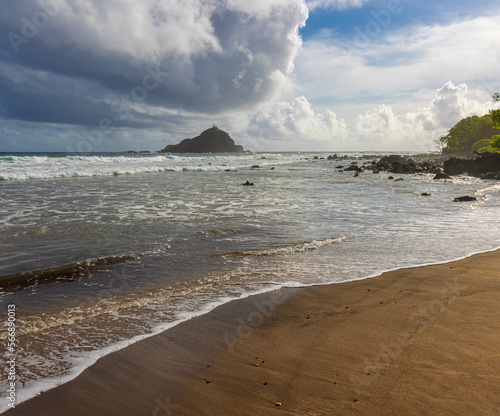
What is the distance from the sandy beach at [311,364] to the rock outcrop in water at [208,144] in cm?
16460

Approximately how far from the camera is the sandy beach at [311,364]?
2.56 meters

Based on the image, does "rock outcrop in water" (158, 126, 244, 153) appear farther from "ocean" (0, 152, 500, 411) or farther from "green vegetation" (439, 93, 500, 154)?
"ocean" (0, 152, 500, 411)

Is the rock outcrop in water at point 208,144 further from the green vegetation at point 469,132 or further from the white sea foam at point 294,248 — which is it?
the white sea foam at point 294,248

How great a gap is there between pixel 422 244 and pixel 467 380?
532 centimetres

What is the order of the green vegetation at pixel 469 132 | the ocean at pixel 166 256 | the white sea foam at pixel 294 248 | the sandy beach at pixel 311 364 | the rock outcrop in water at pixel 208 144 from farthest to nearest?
the rock outcrop in water at pixel 208 144 → the green vegetation at pixel 469 132 → the white sea foam at pixel 294 248 → the ocean at pixel 166 256 → the sandy beach at pixel 311 364

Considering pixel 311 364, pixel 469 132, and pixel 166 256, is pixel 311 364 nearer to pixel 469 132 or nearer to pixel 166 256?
pixel 166 256

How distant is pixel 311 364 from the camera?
308 cm

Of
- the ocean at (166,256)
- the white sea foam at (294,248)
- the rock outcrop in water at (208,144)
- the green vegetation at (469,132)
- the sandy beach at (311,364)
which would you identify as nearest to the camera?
the sandy beach at (311,364)

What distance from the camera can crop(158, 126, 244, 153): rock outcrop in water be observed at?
16638cm

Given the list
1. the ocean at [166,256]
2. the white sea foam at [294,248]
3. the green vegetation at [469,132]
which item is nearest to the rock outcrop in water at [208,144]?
the green vegetation at [469,132]

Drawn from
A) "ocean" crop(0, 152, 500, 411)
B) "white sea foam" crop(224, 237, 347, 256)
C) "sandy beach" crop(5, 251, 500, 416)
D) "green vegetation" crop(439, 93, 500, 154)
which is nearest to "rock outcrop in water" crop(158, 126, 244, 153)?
"green vegetation" crop(439, 93, 500, 154)

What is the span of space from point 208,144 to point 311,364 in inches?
6664

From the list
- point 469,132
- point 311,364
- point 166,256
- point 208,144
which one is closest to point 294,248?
point 166,256

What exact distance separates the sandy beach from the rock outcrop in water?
165m
